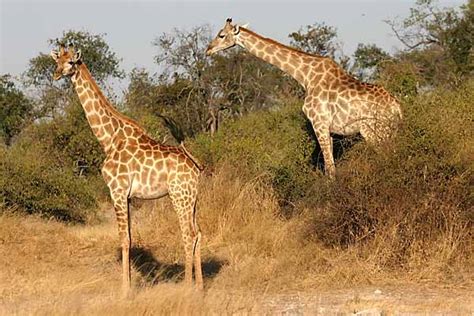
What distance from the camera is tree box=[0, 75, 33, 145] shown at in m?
26.5

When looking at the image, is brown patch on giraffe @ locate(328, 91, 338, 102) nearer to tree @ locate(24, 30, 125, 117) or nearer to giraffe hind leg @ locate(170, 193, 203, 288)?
giraffe hind leg @ locate(170, 193, 203, 288)

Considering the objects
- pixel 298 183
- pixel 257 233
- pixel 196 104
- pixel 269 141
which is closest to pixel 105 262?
pixel 257 233

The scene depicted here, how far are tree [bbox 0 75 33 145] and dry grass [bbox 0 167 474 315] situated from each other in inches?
554

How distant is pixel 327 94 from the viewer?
456 inches

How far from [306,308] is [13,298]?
303 centimetres

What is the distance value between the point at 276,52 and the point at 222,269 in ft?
11.4

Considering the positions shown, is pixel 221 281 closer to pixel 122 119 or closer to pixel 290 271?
pixel 290 271

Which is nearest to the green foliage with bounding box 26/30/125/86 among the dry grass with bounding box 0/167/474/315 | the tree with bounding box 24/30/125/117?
the tree with bounding box 24/30/125/117

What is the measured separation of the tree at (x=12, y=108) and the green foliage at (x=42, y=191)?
→ 41.3 feet

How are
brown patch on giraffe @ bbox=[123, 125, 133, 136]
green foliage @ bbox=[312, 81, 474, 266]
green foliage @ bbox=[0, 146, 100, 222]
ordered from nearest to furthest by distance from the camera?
brown patch on giraffe @ bbox=[123, 125, 133, 136]
green foliage @ bbox=[312, 81, 474, 266]
green foliage @ bbox=[0, 146, 100, 222]

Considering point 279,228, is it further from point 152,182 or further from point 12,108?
point 12,108

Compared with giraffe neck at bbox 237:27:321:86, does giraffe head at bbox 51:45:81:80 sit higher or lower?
lower

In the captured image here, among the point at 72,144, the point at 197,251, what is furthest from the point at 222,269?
the point at 72,144

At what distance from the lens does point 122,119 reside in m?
9.34
